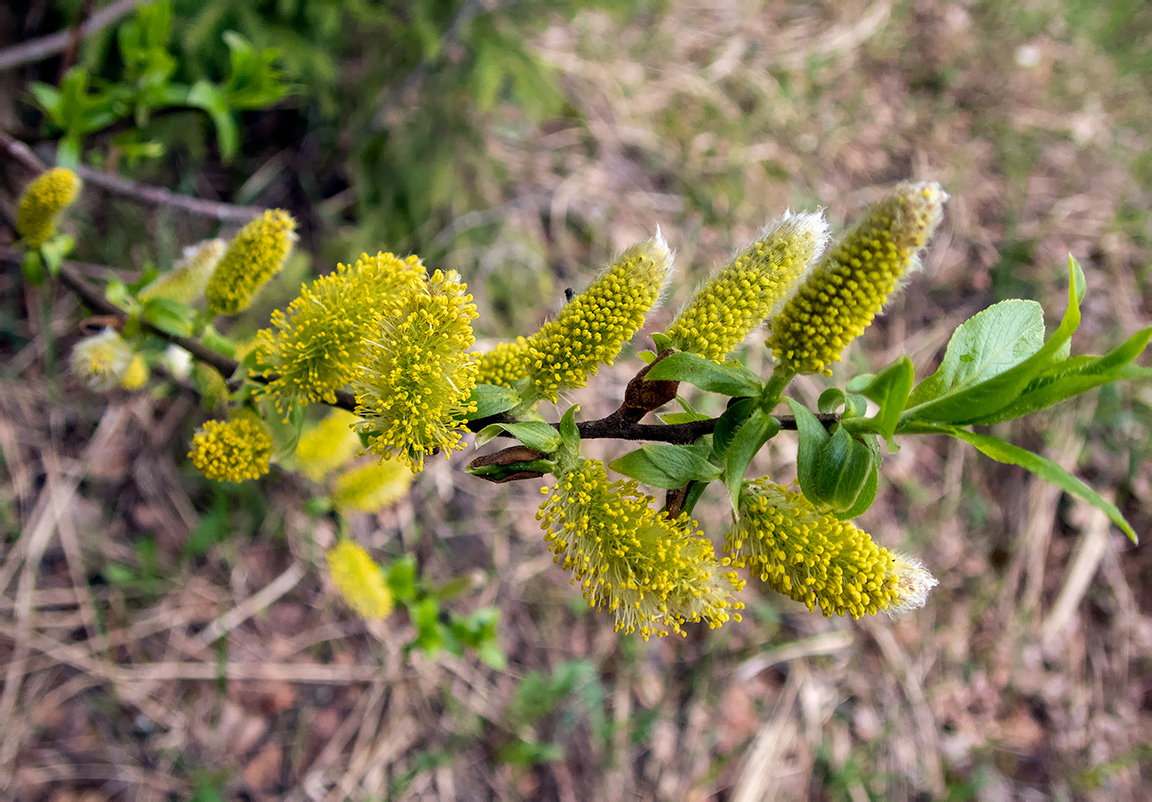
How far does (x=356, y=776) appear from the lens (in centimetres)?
284

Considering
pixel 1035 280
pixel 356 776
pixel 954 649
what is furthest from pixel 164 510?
pixel 1035 280

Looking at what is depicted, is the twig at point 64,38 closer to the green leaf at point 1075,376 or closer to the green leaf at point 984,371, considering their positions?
the green leaf at point 984,371

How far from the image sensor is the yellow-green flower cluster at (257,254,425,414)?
118cm

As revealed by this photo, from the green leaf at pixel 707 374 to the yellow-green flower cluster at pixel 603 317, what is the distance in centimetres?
9

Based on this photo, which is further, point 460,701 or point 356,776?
point 460,701

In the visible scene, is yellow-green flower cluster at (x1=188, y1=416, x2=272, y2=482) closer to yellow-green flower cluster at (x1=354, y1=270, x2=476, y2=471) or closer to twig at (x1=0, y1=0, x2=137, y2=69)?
yellow-green flower cluster at (x1=354, y1=270, x2=476, y2=471)

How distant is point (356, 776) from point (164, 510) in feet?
4.52

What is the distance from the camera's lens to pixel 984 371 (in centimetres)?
107

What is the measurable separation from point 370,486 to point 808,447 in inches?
51.1

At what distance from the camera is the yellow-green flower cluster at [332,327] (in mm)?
1184

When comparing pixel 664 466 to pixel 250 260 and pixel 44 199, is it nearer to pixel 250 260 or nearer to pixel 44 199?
pixel 250 260

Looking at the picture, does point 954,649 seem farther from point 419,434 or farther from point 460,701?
point 419,434

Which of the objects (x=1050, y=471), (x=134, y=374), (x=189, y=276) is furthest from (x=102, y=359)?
(x=1050, y=471)

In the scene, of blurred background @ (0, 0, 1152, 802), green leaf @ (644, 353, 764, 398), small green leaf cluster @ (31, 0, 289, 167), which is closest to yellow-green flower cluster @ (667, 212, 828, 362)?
green leaf @ (644, 353, 764, 398)
